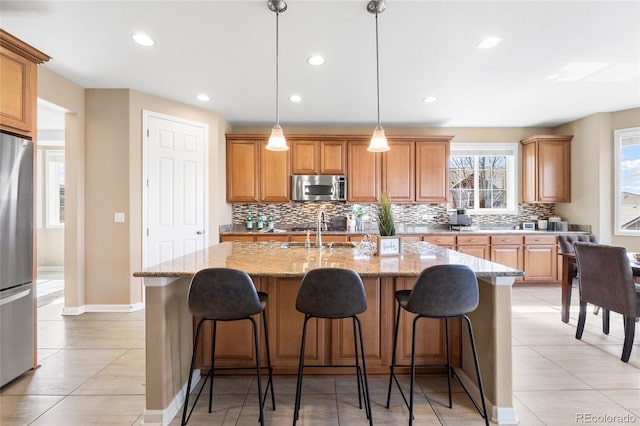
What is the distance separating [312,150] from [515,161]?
3.55m

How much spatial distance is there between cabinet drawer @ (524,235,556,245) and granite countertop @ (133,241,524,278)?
3018mm

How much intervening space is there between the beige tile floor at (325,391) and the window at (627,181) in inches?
90.8

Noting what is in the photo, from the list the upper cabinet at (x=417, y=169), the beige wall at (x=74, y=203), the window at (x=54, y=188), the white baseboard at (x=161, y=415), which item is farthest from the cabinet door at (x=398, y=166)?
the window at (x=54, y=188)

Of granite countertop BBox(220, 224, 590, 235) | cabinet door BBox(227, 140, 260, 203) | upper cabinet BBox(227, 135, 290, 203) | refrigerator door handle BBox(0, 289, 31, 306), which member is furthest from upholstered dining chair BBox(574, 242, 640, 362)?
refrigerator door handle BBox(0, 289, 31, 306)

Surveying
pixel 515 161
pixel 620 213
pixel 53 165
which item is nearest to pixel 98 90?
pixel 53 165

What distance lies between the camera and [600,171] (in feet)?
14.5

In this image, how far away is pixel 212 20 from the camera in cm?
224

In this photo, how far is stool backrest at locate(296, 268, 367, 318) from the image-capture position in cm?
159

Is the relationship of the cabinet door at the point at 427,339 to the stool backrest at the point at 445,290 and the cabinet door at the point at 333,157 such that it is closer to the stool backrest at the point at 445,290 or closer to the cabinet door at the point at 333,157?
the stool backrest at the point at 445,290

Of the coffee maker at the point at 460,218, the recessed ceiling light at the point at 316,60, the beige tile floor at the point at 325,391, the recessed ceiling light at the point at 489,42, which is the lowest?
the beige tile floor at the point at 325,391

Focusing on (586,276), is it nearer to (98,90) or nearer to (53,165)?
(98,90)

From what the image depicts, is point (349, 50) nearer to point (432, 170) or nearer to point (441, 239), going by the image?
point (432, 170)

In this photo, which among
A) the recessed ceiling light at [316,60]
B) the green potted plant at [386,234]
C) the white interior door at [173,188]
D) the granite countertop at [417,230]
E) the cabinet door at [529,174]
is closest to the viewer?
the green potted plant at [386,234]

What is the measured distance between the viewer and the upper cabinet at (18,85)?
2.11m
